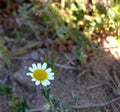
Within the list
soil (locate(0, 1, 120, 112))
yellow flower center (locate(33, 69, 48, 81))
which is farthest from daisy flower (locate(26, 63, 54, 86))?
soil (locate(0, 1, 120, 112))

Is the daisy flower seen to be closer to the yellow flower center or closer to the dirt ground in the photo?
the yellow flower center

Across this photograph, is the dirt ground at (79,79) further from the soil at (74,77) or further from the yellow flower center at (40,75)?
the yellow flower center at (40,75)

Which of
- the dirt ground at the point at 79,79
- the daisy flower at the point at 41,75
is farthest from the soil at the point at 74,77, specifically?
the daisy flower at the point at 41,75

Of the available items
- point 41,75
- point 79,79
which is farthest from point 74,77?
point 41,75

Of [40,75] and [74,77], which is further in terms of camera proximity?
[74,77]

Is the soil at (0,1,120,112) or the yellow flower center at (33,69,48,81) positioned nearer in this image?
the yellow flower center at (33,69,48,81)

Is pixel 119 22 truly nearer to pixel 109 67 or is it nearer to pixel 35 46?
pixel 109 67

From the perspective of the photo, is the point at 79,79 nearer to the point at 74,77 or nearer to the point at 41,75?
the point at 74,77

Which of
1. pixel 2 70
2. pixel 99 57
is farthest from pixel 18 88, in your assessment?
pixel 99 57
